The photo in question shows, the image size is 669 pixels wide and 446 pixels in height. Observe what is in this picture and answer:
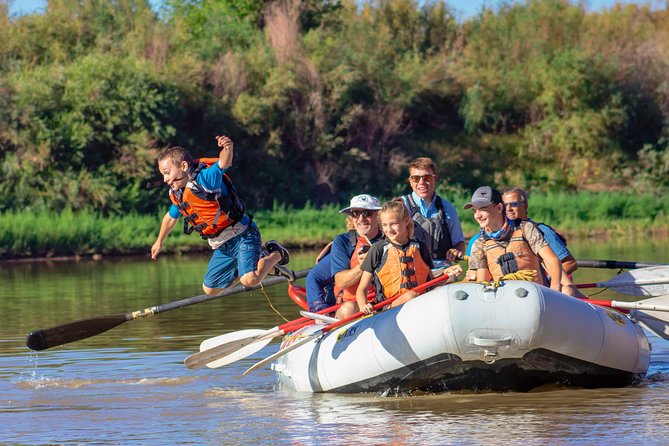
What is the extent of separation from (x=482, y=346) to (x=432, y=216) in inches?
75.5

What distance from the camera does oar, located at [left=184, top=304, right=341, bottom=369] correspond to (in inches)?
368

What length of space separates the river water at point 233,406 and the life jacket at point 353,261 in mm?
747

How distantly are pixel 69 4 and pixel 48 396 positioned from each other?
1085 inches

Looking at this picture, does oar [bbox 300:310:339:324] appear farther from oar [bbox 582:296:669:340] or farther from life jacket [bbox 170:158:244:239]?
oar [bbox 582:296:669:340]

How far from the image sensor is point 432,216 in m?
9.40

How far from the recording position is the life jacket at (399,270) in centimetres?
839

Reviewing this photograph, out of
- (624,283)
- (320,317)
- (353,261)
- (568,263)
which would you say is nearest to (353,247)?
(353,261)

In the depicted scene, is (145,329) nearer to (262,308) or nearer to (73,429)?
(262,308)

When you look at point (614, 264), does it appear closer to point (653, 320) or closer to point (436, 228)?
point (653, 320)

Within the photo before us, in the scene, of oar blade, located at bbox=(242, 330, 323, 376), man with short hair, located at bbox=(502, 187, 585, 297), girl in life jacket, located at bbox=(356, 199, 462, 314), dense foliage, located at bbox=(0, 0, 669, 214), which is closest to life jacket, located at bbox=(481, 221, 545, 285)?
man with short hair, located at bbox=(502, 187, 585, 297)

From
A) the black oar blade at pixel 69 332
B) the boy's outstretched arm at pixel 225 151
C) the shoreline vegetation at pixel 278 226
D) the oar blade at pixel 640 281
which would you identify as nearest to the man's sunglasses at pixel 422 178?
the boy's outstretched arm at pixel 225 151

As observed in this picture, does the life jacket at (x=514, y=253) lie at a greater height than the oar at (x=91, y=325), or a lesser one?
greater

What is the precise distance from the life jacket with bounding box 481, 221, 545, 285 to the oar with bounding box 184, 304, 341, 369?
61.6 inches

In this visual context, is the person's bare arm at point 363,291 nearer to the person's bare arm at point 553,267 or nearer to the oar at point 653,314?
the person's bare arm at point 553,267
